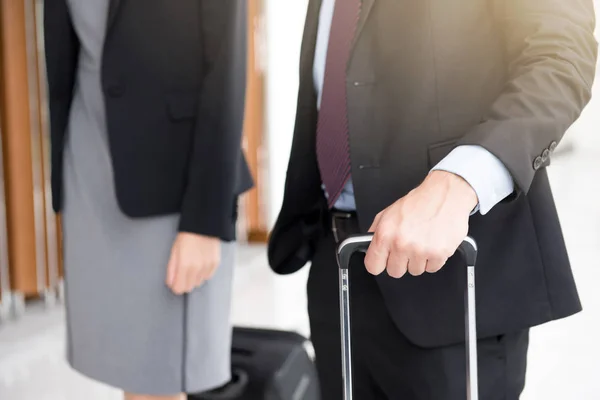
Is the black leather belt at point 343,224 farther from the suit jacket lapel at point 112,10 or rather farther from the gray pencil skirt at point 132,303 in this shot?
the suit jacket lapel at point 112,10

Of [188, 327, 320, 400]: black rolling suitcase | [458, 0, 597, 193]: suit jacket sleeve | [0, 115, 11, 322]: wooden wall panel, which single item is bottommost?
[0, 115, 11, 322]: wooden wall panel

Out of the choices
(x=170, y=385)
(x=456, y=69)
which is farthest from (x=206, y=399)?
(x=456, y=69)

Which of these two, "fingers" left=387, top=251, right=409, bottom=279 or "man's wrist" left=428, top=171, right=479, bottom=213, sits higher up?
"man's wrist" left=428, top=171, right=479, bottom=213

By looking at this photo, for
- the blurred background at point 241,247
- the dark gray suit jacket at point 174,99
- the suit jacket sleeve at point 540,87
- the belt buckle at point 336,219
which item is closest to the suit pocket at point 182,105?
the dark gray suit jacket at point 174,99

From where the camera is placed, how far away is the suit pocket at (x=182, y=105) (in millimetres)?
1091

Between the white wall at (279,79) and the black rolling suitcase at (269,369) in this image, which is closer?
the black rolling suitcase at (269,369)

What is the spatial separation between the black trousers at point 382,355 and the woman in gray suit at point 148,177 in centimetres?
21

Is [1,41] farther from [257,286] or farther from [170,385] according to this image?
[170,385]

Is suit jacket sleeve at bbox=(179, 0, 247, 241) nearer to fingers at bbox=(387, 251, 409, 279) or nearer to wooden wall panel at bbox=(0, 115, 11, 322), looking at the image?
fingers at bbox=(387, 251, 409, 279)

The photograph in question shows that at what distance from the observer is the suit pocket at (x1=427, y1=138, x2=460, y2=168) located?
2.72 feet

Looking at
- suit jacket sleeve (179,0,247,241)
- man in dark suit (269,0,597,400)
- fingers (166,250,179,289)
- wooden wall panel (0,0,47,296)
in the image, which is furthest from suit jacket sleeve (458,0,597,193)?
wooden wall panel (0,0,47,296)

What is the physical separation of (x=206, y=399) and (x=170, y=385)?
0.36 m

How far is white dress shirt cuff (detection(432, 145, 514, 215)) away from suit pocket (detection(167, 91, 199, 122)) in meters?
0.57

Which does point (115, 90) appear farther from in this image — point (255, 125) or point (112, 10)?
point (255, 125)
